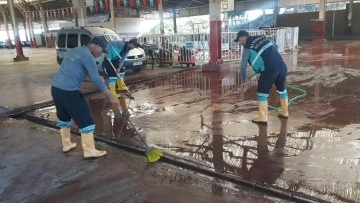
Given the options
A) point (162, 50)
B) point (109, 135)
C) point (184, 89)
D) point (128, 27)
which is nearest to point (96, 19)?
A: point (128, 27)

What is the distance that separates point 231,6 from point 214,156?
1195 centimetres

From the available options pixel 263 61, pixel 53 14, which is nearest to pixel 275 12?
pixel 53 14

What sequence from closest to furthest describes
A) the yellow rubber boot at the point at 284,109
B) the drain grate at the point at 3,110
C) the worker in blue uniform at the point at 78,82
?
the worker in blue uniform at the point at 78,82 → the yellow rubber boot at the point at 284,109 → the drain grate at the point at 3,110

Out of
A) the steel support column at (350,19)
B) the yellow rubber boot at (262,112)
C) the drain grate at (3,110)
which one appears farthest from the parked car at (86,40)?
the steel support column at (350,19)

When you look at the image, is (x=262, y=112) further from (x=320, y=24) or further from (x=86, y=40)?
(x=320, y=24)

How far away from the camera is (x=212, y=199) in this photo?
320 centimetres

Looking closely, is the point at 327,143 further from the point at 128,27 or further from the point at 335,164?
the point at 128,27

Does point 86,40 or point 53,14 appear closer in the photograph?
point 86,40

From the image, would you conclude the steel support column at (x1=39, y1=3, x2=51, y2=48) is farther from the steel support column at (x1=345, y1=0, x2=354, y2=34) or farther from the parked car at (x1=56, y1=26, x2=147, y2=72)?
the steel support column at (x1=345, y1=0, x2=354, y2=34)

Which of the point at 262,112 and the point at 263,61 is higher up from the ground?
A: the point at 263,61

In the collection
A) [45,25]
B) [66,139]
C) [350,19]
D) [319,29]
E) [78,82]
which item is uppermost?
[45,25]

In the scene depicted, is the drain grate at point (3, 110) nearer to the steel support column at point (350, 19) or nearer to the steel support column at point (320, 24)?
the steel support column at point (320, 24)

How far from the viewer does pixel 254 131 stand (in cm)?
502

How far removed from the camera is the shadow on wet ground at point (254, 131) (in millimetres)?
3574
